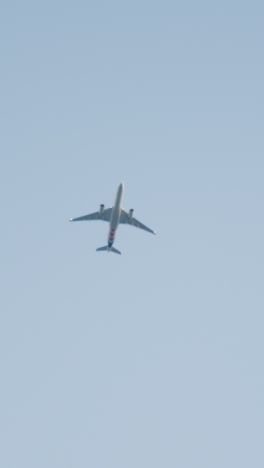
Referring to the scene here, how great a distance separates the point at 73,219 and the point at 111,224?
12.6 meters

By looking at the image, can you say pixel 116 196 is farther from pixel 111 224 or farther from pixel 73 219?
pixel 73 219

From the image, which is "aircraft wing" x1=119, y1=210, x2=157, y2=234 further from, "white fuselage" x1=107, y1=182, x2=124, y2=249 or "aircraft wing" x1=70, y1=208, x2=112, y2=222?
"white fuselage" x1=107, y1=182, x2=124, y2=249

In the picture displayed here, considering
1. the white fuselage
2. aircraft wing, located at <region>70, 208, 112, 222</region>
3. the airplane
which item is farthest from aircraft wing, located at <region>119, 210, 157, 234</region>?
the white fuselage

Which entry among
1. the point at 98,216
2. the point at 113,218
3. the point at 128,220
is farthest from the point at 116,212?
the point at 98,216

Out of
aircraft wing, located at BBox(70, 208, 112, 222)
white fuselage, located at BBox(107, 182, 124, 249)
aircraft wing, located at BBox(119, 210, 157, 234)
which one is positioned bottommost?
white fuselage, located at BBox(107, 182, 124, 249)

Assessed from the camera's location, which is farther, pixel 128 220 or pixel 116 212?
pixel 128 220

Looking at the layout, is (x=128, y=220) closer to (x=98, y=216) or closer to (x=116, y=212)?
(x=98, y=216)

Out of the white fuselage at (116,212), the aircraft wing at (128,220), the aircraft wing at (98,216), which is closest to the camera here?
the white fuselage at (116,212)

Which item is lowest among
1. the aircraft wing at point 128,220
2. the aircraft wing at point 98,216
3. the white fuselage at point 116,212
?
the white fuselage at point 116,212

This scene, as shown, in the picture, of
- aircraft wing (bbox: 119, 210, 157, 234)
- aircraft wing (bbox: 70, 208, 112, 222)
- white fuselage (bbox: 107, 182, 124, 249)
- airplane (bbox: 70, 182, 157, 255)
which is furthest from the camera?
aircraft wing (bbox: 119, 210, 157, 234)

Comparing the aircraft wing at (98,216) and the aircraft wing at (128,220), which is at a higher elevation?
the aircraft wing at (128,220)

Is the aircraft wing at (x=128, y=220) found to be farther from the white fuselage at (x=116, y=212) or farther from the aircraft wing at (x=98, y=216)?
the white fuselage at (x=116, y=212)

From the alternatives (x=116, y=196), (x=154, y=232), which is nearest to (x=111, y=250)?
(x=154, y=232)

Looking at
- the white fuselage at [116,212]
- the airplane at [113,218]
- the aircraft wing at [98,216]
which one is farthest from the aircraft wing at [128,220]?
the white fuselage at [116,212]
